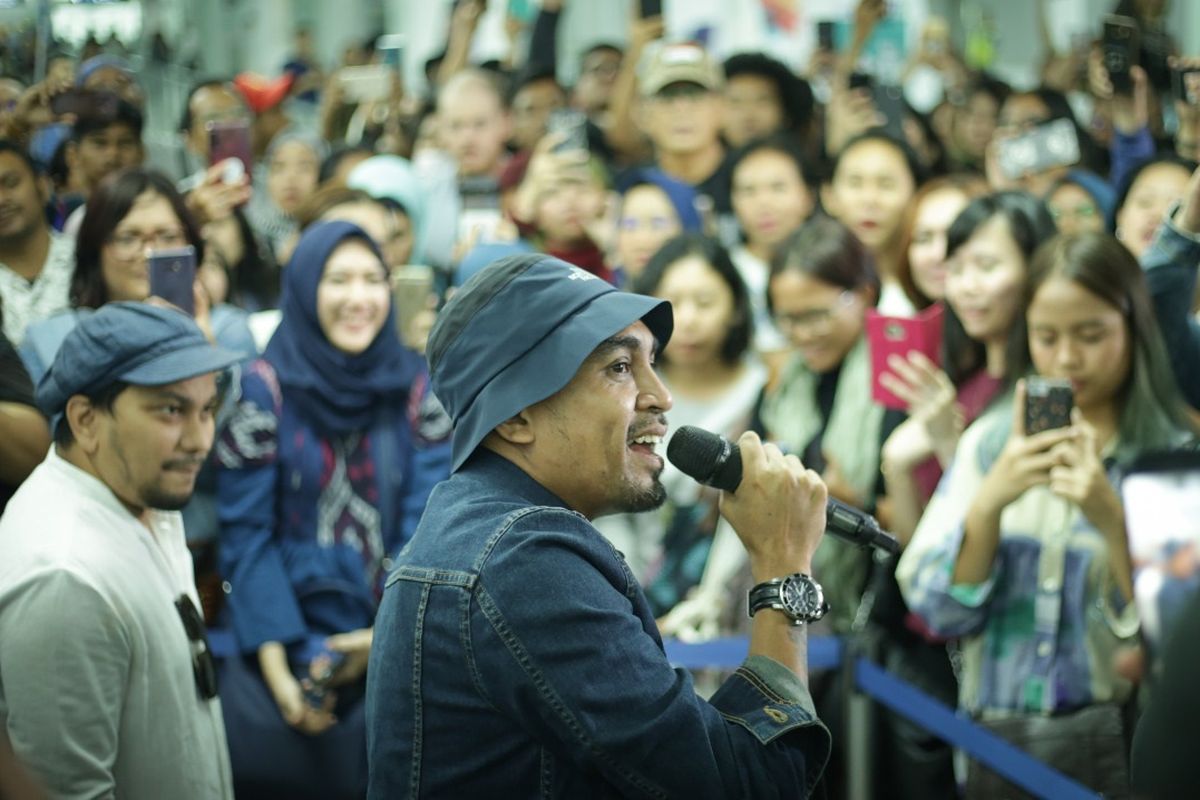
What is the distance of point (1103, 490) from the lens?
10.9ft

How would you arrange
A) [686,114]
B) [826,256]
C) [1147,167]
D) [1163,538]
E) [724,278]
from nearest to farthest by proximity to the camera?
[1163,538] → [826,256] → [724,278] → [1147,167] → [686,114]

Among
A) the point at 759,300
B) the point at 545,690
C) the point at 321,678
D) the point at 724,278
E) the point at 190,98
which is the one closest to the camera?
the point at 545,690

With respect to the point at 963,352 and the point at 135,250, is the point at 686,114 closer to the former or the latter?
the point at 963,352

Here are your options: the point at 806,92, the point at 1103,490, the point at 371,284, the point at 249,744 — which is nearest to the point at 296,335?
Answer: the point at 371,284

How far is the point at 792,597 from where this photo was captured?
7.32ft

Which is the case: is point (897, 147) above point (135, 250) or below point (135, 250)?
above

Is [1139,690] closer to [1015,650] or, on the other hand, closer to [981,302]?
[1015,650]

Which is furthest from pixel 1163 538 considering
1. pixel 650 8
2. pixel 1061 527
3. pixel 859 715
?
pixel 650 8

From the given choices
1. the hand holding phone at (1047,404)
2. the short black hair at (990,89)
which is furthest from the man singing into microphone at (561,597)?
the short black hair at (990,89)

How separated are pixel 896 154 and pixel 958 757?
222 centimetres

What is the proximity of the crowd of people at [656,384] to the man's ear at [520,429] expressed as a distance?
3.1 inches

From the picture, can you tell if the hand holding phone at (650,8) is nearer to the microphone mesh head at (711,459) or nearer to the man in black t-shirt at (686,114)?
the man in black t-shirt at (686,114)

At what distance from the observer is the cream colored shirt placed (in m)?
2.55

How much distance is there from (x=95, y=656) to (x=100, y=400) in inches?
20.6
